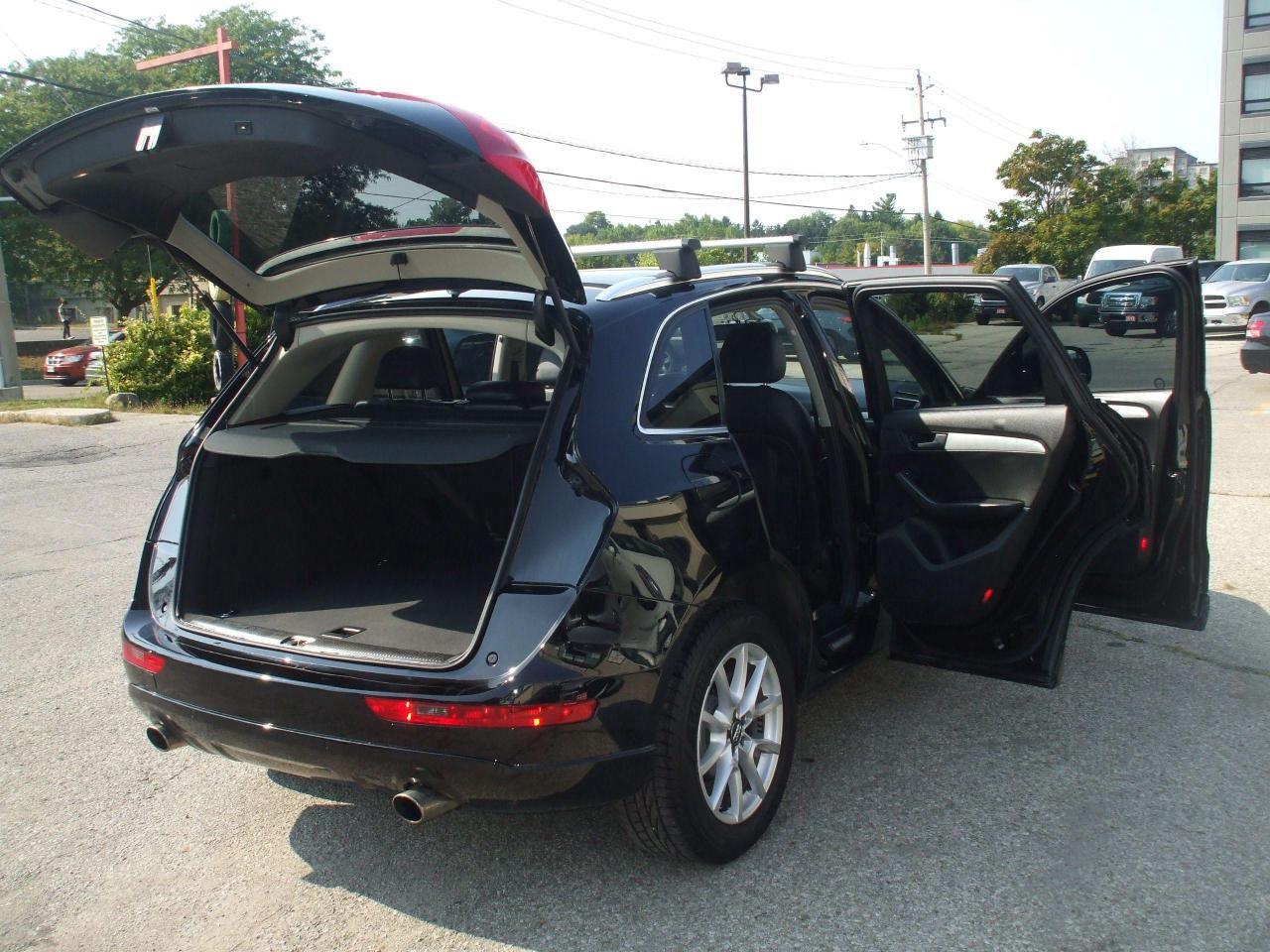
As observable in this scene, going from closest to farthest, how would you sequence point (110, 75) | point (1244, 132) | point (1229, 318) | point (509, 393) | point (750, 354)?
point (509, 393) → point (750, 354) → point (1229, 318) → point (110, 75) → point (1244, 132)

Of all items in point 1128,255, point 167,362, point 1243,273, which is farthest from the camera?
point 1128,255

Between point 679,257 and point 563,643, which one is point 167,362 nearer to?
point 679,257

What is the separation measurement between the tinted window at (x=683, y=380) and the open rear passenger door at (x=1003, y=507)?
38.6 inches

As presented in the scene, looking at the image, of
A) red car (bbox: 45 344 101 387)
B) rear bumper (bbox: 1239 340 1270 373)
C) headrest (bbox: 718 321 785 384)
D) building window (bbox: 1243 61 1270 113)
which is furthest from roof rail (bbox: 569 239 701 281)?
building window (bbox: 1243 61 1270 113)

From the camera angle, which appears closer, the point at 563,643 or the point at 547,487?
the point at 563,643

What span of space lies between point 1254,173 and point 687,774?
160 ft

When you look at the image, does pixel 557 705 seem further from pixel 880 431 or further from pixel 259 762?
pixel 880 431

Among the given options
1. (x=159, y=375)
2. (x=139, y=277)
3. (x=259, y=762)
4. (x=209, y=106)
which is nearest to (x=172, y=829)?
(x=259, y=762)

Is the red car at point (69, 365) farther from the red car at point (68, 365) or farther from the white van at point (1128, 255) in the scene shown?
the white van at point (1128, 255)

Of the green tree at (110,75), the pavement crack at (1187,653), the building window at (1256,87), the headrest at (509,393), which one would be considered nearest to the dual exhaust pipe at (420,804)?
the headrest at (509,393)

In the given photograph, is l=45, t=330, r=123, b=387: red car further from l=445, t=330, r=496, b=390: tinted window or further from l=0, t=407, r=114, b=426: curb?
l=445, t=330, r=496, b=390: tinted window

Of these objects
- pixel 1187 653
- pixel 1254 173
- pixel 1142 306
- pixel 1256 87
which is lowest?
pixel 1187 653

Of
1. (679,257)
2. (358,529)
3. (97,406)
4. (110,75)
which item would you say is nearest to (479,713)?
(679,257)

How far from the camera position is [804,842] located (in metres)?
3.38
